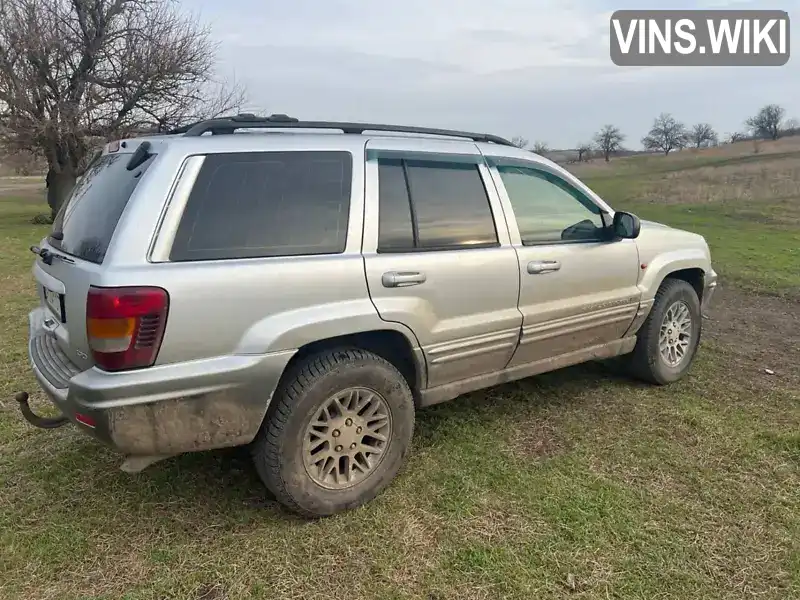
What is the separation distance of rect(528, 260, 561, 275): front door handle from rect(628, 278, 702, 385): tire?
1193mm

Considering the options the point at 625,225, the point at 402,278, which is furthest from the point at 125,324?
the point at 625,225

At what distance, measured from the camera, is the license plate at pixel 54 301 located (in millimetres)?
2756

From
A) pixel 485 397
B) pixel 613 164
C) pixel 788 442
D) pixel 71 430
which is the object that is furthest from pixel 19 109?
pixel 613 164

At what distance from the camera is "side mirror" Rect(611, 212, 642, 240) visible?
13.1 ft

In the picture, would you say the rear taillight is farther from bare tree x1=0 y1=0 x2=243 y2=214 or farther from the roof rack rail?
bare tree x1=0 y1=0 x2=243 y2=214

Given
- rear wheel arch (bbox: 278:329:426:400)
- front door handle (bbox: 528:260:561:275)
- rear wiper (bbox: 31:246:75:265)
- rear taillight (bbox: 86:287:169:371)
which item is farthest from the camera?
front door handle (bbox: 528:260:561:275)

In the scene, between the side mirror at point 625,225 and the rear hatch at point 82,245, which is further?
the side mirror at point 625,225

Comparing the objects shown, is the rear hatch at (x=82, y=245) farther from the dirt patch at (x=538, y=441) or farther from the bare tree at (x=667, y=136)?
the bare tree at (x=667, y=136)

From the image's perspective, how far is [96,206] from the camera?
9.29 ft

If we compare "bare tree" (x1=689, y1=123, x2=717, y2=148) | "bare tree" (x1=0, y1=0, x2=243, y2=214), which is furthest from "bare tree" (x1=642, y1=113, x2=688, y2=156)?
"bare tree" (x1=0, y1=0, x2=243, y2=214)

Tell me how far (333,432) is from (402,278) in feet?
2.73

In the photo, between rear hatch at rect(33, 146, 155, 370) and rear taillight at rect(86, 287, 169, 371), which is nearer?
rear taillight at rect(86, 287, 169, 371)

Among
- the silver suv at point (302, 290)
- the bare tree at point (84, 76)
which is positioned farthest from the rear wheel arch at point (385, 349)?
the bare tree at point (84, 76)

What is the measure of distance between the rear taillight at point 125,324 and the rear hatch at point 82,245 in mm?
88
